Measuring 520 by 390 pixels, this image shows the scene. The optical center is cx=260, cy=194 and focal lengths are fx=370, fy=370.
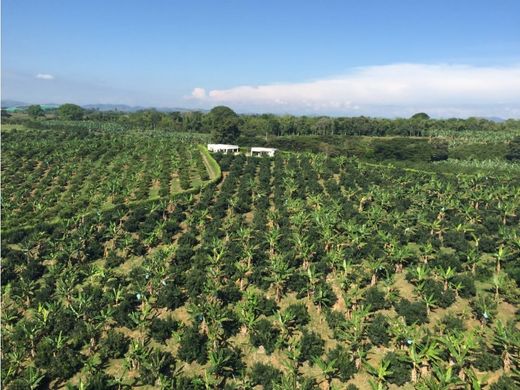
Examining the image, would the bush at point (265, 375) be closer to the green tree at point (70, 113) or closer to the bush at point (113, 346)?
the bush at point (113, 346)

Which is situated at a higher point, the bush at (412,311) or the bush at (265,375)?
the bush at (412,311)

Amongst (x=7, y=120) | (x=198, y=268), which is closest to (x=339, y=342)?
(x=198, y=268)

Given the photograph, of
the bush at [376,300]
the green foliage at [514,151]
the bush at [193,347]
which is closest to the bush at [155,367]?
the bush at [193,347]

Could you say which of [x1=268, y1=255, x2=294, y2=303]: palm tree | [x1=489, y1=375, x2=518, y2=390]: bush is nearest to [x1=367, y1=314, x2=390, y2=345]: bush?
[x1=489, y1=375, x2=518, y2=390]: bush

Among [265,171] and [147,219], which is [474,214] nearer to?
[265,171]

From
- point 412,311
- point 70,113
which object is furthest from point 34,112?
point 412,311

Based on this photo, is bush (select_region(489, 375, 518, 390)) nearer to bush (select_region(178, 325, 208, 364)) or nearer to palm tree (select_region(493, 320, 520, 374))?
palm tree (select_region(493, 320, 520, 374))
